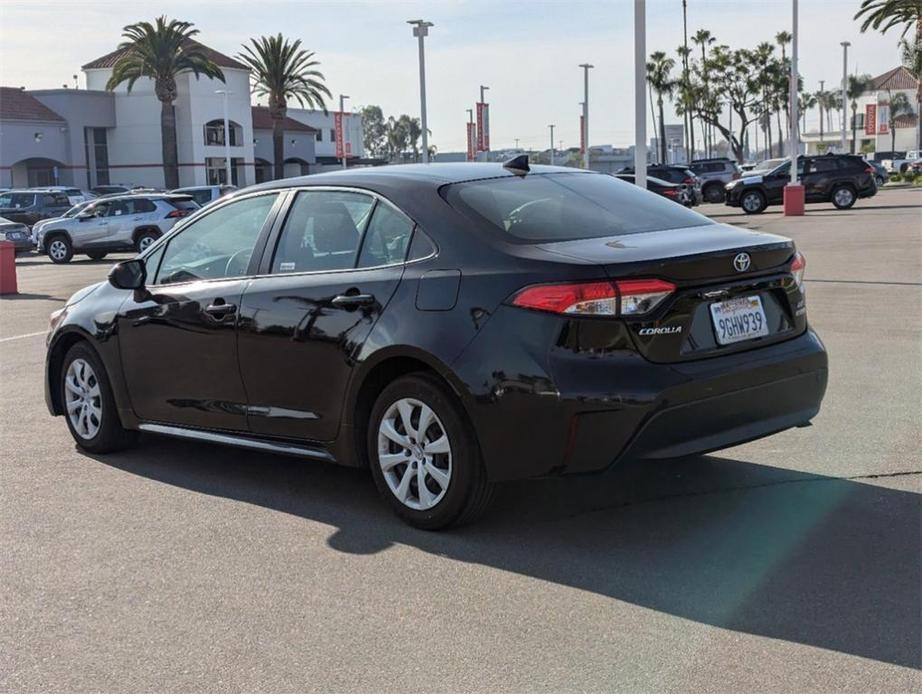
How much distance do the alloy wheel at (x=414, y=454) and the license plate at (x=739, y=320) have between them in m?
1.29

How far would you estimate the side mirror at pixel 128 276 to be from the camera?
6684 millimetres

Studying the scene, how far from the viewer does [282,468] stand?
674cm

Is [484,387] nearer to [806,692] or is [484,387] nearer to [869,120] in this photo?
[806,692]

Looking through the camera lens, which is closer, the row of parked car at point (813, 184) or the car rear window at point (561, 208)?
the car rear window at point (561, 208)

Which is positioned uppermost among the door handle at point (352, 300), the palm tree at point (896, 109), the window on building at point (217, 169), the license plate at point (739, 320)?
the palm tree at point (896, 109)

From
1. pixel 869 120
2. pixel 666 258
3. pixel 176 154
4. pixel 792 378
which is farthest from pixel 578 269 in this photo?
pixel 869 120

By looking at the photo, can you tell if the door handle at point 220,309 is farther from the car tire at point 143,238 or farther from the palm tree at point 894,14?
the palm tree at point 894,14

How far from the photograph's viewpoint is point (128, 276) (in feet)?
22.0

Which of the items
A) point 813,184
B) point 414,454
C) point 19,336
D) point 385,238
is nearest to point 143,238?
point 19,336

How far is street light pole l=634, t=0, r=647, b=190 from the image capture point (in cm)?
1755

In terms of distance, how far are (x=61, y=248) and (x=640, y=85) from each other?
54.2ft

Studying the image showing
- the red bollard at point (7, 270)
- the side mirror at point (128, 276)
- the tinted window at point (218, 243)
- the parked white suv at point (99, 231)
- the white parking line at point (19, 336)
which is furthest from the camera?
the parked white suv at point (99, 231)

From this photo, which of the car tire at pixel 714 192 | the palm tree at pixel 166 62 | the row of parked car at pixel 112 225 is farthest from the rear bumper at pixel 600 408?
the palm tree at pixel 166 62

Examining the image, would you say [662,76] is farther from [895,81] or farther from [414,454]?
[414,454]
